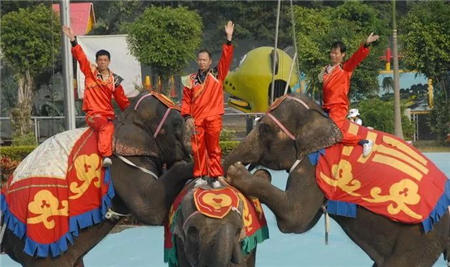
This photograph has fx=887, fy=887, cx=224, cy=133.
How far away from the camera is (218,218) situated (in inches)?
249

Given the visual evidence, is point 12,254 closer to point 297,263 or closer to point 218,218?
point 218,218

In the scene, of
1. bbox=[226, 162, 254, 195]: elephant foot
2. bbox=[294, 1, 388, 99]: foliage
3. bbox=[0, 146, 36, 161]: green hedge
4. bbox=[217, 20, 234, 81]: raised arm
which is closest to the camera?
bbox=[226, 162, 254, 195]: elephant foot

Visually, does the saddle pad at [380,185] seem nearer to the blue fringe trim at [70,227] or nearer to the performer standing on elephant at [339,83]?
the performer standing on elephant at [339,83]

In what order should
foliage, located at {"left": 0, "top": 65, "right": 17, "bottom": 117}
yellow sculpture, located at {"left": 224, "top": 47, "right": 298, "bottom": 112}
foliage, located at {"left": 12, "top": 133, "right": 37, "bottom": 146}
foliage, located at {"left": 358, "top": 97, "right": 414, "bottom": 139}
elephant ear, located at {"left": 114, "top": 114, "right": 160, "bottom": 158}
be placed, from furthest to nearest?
1. foliage, located at {"left": 0, "top": 65, "right": 17, "bottom": 117}
2. yellow sculpture, located at {"left": 224, "top": 47, "right": 298, "bottom": 112}
3. foliage, located at {"left": 358, "top": 97, "right": 414, "bottom": 139}
4. foliage, located at {"left": 12, "top": 133, "right": 37, "bottom": 146}
5. elephant ear, located at {"left": 114, "top": 114, "right": 160, "bottom": 158}

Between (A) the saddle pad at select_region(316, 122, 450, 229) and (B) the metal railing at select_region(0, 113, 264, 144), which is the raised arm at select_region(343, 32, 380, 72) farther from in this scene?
(B) the metal railing at select_region(0, 113, 264, 144)

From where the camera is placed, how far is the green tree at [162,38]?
26.6 meters

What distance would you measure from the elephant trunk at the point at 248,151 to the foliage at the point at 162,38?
19.4 meters

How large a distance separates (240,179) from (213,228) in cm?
66

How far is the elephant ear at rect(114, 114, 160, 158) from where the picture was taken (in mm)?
7355

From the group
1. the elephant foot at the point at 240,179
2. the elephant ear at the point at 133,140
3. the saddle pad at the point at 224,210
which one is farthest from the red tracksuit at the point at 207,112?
the elephant ear at the point at 133,140

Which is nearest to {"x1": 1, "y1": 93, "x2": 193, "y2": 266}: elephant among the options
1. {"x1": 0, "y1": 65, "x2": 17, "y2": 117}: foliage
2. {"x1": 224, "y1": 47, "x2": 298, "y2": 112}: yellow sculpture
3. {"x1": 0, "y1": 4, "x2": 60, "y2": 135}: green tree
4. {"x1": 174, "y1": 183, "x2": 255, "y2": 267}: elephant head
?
{"x1": 174, "y1": 183, "x2": 255, "y2": 267}: elephant head

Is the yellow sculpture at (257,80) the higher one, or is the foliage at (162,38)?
the foliage at (162,38)

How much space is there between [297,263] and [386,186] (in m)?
3.43

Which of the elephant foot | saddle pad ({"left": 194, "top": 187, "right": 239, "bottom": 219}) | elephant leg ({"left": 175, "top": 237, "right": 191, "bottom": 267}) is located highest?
the elephant foot
